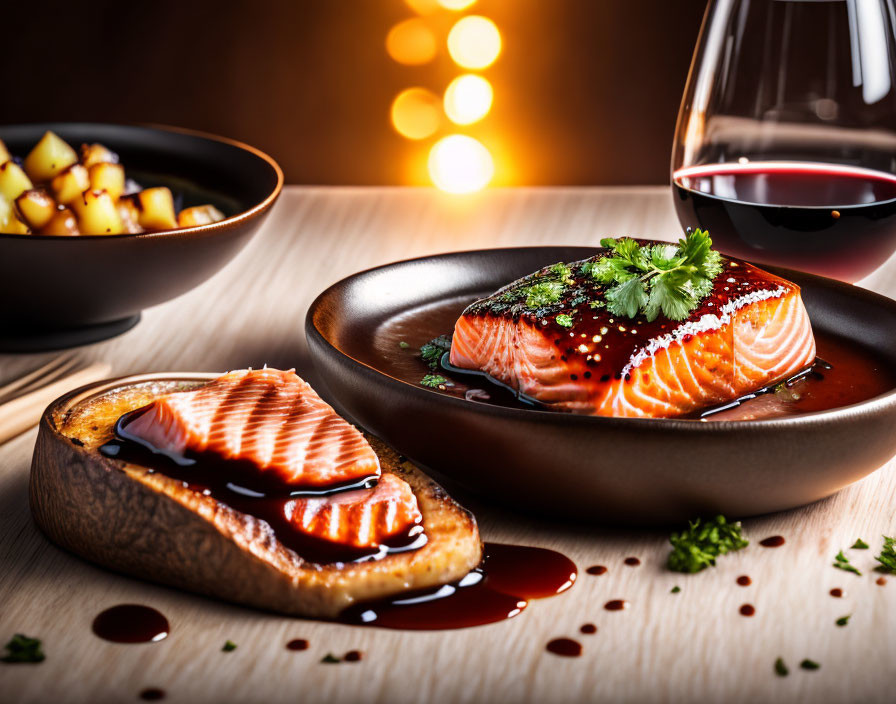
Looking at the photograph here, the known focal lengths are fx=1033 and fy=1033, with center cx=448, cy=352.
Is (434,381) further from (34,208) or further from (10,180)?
(10,180)

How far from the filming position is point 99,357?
74.1 inches

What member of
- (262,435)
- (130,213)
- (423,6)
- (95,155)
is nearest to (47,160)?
(95,155)

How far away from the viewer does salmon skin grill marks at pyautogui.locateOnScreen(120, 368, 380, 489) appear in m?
1.19

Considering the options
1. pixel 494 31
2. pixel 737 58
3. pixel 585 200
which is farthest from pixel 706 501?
pixel 494 31

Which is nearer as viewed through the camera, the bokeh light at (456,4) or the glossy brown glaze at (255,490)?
the glossy brown glaze at (255,490)

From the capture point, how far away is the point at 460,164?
321 centimetres

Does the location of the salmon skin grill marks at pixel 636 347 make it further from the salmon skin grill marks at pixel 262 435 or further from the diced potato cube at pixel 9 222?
the diced potato cube at pixel 9 222

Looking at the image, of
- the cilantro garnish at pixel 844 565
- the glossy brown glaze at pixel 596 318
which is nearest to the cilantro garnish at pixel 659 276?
the glossy brown glaze at pixel 596 318

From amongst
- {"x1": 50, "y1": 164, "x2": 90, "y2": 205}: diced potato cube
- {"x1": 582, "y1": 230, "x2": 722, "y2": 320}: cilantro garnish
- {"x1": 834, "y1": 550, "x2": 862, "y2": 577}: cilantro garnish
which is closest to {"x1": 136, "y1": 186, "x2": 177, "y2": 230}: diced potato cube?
{"x1": 50, "y1": 164, "x2": 90, "y2": 205}: diced potato cube

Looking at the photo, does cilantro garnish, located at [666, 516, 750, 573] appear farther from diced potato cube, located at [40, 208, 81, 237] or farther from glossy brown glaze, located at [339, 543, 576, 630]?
diced potato cube, located at [40, 208, 81, 237]

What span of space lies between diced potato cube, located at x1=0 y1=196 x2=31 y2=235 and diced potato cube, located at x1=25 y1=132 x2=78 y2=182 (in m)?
0.25

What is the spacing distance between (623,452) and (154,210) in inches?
44.7

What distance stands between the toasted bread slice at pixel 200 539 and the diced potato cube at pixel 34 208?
66cm

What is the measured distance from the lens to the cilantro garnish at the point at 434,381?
4.91 ft
